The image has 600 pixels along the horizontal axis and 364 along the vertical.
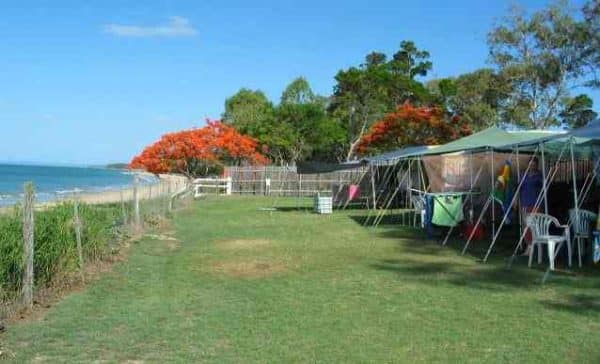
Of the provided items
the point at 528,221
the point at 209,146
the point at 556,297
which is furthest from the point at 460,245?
the point at 209,146

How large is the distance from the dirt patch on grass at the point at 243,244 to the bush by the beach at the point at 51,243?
7.87 feet

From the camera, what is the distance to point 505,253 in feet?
36.2

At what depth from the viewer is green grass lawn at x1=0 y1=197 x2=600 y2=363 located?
5289 mm

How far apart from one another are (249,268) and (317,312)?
116 inches

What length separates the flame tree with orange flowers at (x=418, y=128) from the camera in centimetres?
3200

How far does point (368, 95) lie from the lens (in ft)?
131

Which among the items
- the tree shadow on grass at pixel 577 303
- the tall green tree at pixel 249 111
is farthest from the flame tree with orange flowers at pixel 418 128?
the tree shadow on grass at pixel 577 303

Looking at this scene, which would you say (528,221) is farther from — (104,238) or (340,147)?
(340,147)

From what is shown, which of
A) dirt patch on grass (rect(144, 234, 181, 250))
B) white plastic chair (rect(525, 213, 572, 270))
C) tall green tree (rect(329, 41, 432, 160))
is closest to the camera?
white plastic chair (rect(525, 213, 572, 270))

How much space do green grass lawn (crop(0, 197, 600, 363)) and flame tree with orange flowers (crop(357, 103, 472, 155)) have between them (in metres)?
21.4

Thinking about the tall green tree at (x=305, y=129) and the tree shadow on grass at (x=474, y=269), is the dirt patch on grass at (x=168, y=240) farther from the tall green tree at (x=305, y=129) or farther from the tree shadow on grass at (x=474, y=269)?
the tall green tree at (x=305, y=129)

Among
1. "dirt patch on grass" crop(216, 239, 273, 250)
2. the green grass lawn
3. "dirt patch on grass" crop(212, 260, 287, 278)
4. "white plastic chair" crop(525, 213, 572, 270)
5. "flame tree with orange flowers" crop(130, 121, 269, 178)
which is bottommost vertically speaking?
the green grass lawn

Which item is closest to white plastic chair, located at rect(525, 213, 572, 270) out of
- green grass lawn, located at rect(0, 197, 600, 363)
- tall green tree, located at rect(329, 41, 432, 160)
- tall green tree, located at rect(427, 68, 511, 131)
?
green grass lawn, located at rect(0, 197, 600, 363)

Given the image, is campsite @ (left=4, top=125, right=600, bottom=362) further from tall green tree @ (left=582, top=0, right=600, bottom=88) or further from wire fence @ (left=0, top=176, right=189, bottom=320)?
tall green tree @ (left=582, top=0, right=600, bottom=88)
